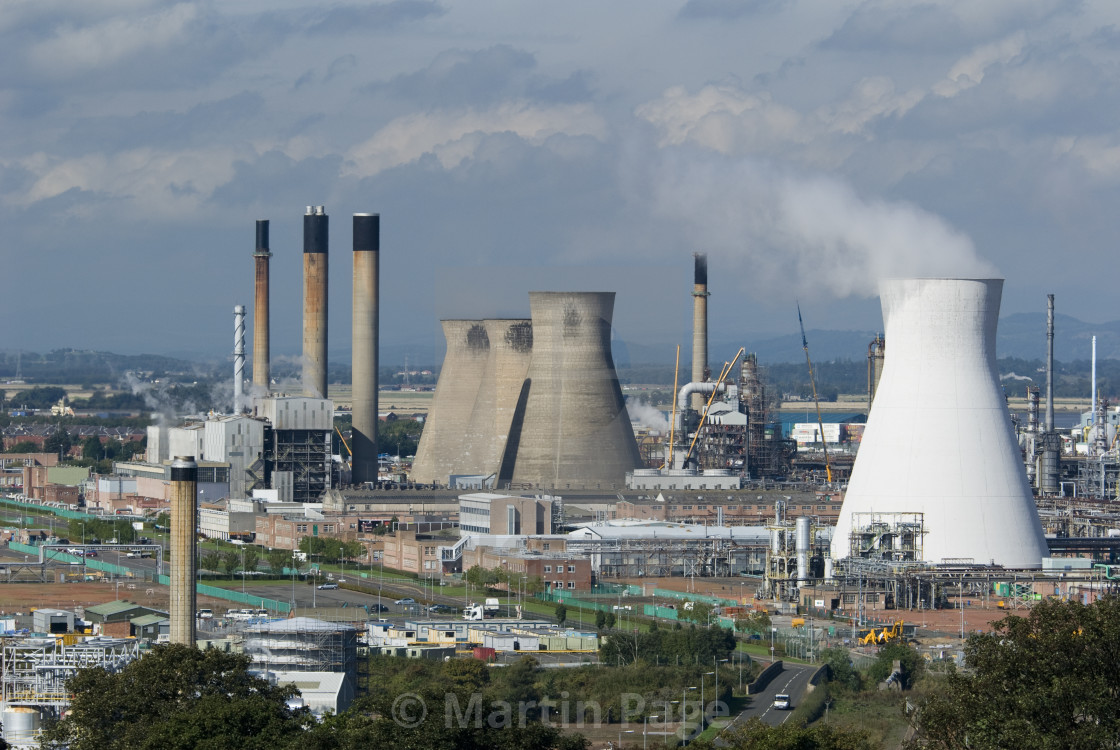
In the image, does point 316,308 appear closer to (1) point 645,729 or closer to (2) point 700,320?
(2) point 700,320

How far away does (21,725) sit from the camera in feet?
79.8

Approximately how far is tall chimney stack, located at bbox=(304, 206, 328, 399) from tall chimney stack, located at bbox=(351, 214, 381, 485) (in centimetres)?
136

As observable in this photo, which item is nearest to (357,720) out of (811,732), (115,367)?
(811,732)

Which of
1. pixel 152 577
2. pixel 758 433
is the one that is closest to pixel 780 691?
pixel 152 577

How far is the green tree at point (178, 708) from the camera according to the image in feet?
64.8

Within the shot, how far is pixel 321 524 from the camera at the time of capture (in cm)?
5338

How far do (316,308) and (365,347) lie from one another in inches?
102

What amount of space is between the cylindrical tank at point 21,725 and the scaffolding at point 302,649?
3560mm

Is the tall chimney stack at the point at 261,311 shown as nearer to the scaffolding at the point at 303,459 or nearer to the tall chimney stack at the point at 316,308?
the tall chimney stack at the point at 316,308

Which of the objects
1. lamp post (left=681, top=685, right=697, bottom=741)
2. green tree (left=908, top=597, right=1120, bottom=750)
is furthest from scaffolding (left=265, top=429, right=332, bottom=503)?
green tree (left=908, top=597, right=1120, bottom=750)

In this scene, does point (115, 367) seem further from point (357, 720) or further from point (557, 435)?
point (357, 720)

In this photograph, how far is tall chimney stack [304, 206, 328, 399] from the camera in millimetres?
64625

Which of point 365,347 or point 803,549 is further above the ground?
point 365,347

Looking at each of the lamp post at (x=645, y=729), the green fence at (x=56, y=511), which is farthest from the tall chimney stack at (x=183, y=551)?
the green fence at (x=56, y=511)
